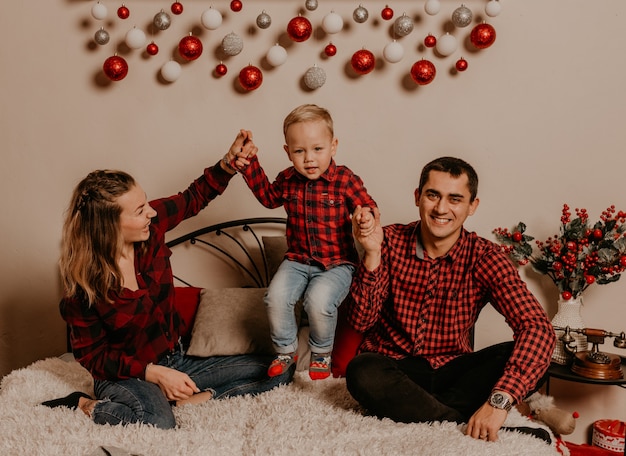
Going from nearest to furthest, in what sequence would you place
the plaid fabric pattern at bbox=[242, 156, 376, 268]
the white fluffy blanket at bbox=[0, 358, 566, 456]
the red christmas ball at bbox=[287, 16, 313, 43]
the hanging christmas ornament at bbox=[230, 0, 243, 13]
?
the white fluffy blanket at bbox=[0, 358, 566, 456] → the plaid fabric pattern at bbox=[242, 156, 376, 268] → the red christmas ball at bbox=[287, 16, 313, 43] → the hanging christmas ornament at bbox=[230, 0, 243, 13]

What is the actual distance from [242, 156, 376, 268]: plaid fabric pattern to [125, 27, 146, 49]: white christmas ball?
0.98 m

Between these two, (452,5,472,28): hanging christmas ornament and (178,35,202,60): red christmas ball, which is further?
(178,35,202,60): red christmas ball

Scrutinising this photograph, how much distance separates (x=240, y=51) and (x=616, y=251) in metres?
1.81

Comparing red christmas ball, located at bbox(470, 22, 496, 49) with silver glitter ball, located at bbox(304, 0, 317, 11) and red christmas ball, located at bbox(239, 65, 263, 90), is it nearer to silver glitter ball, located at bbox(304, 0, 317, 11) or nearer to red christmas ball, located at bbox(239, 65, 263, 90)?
silver glitter ball, located at bbox(304, 0, 317, 11)

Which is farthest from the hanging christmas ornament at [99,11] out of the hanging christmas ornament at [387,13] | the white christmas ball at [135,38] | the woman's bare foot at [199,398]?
the woman's bare foot at [199,398]

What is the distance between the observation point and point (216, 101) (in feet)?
9.61

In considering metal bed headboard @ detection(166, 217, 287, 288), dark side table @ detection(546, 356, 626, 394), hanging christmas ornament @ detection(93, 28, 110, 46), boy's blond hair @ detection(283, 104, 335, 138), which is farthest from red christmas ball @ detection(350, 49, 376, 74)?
dark side table @ detection(546, 356, 626, 394)

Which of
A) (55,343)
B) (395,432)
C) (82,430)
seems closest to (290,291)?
(395,432)

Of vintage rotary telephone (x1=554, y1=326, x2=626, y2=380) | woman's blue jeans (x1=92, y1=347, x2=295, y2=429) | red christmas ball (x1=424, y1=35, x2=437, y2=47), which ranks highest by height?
red christmas ball (x1=424, y1=35, x2=437, y2=47)

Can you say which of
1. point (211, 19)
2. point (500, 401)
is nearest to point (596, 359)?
point (500, 401)

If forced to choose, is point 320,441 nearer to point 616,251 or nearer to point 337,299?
point 337,299

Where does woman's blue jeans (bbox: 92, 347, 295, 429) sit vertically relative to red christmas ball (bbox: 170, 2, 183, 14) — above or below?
below

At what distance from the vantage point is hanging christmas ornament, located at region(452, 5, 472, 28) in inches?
104

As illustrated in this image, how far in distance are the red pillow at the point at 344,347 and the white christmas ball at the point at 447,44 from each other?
3.88ft
